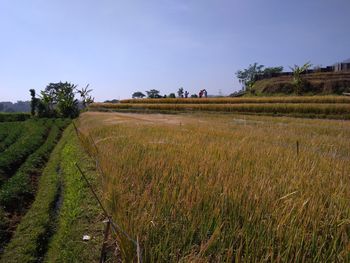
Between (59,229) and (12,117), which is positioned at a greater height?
(12,117)

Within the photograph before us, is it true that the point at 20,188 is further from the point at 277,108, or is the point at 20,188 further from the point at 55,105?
the point at 55,105

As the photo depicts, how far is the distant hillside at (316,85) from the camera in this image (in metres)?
31.8

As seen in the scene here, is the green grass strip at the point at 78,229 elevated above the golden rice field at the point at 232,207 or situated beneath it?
situated beneath

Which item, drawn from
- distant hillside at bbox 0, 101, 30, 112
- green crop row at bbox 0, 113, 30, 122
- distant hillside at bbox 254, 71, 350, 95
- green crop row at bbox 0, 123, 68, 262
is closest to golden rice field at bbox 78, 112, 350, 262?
green crop row at bbox 0, 123, 68, 262

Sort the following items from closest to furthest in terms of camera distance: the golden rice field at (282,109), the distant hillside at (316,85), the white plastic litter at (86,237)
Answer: the white plastic litter at (86,237)
the golden rice field at (282,109)
the distant hillside at (316,85)

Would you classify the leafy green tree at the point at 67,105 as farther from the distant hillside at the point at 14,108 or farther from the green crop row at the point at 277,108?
the distant hillside at the point at 14,108

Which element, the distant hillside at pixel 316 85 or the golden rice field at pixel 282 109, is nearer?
the golden rice field at pixel 282 109

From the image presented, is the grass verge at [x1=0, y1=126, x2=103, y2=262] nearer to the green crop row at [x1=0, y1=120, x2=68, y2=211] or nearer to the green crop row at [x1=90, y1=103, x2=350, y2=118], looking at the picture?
the green crop row at [x1=0, y1=120, x2=68, y2=211]

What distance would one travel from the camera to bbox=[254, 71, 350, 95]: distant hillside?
104 ft

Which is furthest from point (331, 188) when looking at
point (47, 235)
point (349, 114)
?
point (349, 114)

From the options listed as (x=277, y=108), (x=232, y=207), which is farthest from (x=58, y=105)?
(x=232, y=207)

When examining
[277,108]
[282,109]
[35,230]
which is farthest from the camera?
[277,108]

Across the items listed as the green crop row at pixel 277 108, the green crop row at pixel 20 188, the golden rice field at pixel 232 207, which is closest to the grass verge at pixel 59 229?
the green crop row at pixel 20 188

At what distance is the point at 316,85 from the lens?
33156 millimetres
